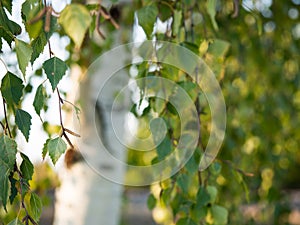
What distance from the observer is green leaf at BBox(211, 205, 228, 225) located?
822mm

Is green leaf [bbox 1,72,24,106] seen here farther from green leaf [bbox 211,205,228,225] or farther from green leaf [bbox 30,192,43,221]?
green leaf [bbox 211,205,228,225]

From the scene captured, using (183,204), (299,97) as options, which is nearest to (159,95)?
(183,204)

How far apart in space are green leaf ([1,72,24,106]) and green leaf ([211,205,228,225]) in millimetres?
414

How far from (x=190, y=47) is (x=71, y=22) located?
30cm

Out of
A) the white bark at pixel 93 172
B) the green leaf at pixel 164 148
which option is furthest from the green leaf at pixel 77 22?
the white bark at pixel 93 172

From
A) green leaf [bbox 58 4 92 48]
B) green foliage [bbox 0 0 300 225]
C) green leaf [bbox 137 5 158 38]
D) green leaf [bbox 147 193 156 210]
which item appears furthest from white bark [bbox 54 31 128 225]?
green leaf [bbox 58 4 92 48]

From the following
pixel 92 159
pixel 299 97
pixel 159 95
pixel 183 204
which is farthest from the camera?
pixel 299 97

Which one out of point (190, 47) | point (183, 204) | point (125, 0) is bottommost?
point (183, 204)

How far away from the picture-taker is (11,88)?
0.57 m

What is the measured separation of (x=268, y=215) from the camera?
73.5 inches

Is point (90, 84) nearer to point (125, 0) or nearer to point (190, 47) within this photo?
point (125, 0)

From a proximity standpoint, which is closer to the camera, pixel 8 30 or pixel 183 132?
pixel 8 30

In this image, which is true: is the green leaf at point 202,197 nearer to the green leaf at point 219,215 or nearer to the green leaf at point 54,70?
the green leaf at point 219,215

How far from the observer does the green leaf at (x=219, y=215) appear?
0.82 m
